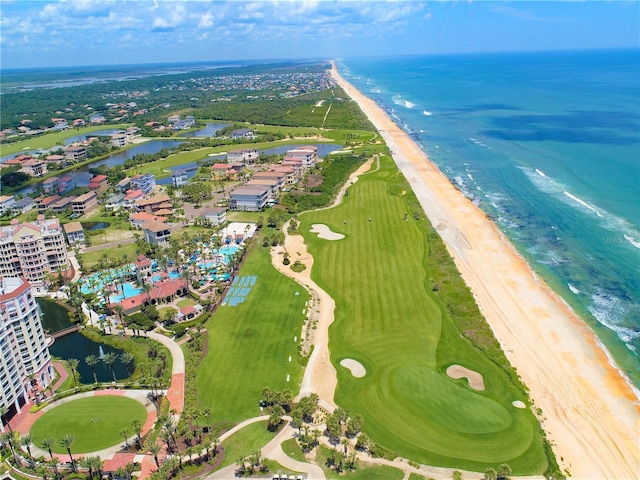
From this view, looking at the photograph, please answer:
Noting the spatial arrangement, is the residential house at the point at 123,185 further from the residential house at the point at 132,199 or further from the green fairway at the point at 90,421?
the green fairway at the point at 90,421

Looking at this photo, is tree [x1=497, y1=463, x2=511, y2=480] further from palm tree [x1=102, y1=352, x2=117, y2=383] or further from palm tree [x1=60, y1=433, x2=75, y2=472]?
palm tree [x1=102, y1=352, x2=117, y2=383]

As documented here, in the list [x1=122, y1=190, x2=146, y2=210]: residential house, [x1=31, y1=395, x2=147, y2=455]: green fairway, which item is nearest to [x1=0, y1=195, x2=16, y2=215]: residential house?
[x1=122, y1=190, x2=146, y2=210]: residential house

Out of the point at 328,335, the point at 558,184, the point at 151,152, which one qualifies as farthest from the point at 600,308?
the point at 151,152

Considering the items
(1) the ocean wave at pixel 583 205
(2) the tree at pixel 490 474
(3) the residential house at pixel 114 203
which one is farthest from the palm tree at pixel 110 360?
(1) the ocean wave at pixel 583 205

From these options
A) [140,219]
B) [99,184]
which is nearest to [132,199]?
[140,219]

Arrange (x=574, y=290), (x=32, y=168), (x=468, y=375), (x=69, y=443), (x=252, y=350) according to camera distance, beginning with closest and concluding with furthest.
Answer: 1. (x=69, y=443)
2. (x=468, y=375)
3. (x=252, y=350)
4. (x=574, y=290)
5. (x=32, y=168)

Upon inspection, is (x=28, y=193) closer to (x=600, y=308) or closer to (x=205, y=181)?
(x=205, y=181)

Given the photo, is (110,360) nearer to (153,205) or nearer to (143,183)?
(153,205)
